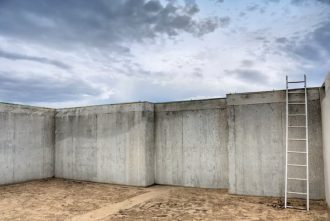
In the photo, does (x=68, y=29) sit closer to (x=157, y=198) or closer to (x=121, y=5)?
(x=121, y=5)

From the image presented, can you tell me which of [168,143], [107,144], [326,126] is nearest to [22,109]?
[107,144]

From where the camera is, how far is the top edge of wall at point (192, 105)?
7.30 m

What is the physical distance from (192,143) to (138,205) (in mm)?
2506

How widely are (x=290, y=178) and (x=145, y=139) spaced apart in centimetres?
384

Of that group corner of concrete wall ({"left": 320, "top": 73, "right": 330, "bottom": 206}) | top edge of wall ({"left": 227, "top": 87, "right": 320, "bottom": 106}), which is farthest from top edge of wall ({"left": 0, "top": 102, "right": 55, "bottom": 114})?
corner of concrete wall ({"left": 320, "top": 73, "right": 330, "bottom": 206})

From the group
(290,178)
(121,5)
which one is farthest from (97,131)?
(290,178)

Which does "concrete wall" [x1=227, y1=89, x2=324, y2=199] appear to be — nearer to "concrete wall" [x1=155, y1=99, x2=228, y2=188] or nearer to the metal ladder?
the metal ladder

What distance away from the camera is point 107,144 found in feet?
27.7

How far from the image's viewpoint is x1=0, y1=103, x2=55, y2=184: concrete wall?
8258 millimetres

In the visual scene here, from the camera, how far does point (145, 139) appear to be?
7.79 meters

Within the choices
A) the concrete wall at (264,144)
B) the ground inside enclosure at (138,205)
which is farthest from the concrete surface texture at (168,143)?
the ground inside enclosure at (138,205)

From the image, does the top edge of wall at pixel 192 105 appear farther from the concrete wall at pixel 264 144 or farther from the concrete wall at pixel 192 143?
the concrete wall at pixel 264 144

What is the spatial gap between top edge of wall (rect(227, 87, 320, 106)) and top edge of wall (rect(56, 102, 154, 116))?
2460 millimetres

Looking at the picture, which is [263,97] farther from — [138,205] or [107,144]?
[107,144]
